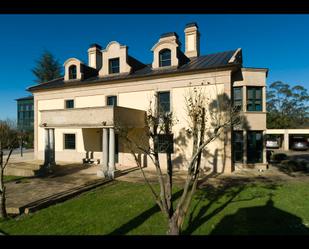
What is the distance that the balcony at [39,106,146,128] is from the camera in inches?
580

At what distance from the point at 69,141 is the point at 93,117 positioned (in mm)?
7731

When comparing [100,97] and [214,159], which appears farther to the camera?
[100,97]

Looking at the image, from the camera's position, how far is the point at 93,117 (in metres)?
15.2

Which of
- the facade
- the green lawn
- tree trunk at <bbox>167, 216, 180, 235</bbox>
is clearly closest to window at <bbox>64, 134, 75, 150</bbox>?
the green lawn

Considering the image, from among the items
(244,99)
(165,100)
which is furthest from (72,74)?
(244,99)

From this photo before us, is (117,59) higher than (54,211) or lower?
higher

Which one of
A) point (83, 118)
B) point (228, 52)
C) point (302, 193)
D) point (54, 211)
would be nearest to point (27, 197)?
point (54, 211)

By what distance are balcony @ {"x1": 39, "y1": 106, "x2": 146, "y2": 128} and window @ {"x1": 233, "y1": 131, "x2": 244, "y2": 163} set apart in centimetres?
758

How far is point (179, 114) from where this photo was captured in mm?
17266

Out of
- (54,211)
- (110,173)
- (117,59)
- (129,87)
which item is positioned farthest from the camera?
(117,59)

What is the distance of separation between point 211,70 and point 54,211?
13.5m

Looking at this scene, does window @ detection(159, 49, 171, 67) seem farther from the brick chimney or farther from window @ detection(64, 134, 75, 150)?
window @ detection(64, 134, 75, 150)
